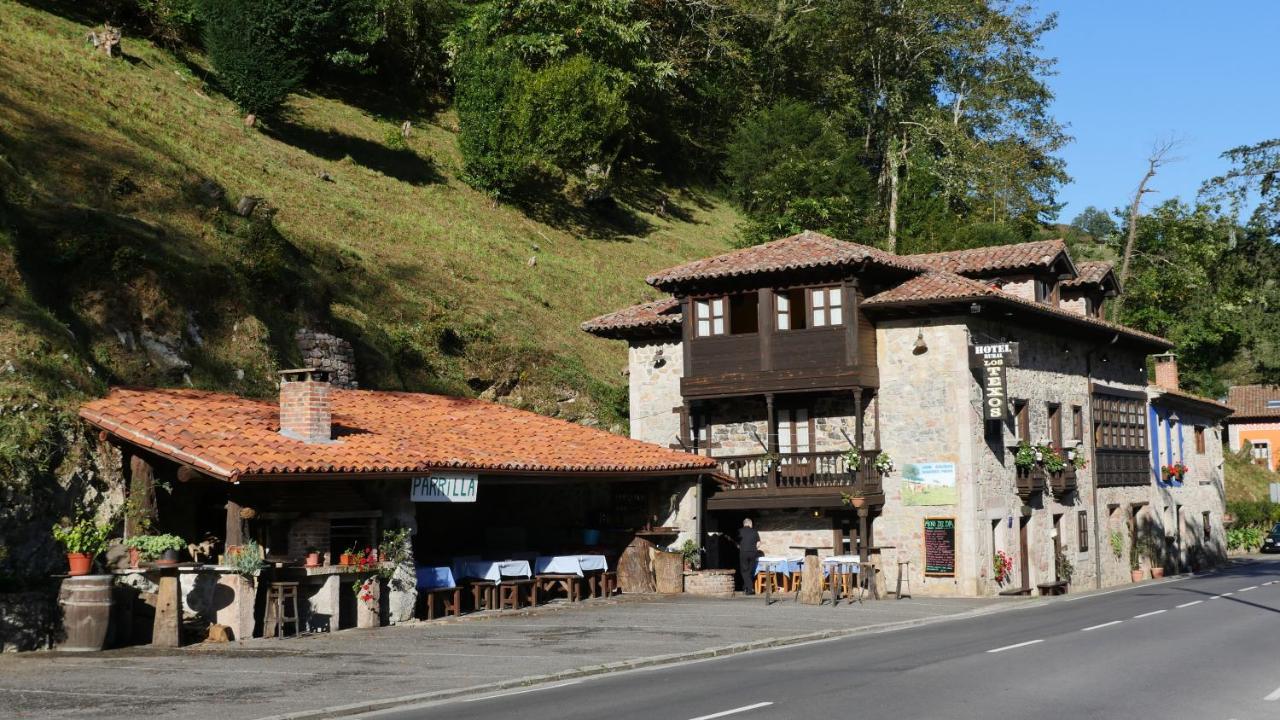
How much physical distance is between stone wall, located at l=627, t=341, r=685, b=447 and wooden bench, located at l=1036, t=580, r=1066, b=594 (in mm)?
10279

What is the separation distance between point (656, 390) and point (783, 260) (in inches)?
234

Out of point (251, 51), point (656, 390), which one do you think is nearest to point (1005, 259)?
point (656, 390)

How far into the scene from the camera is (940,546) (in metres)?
31.7

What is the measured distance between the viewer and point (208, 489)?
2314 cm

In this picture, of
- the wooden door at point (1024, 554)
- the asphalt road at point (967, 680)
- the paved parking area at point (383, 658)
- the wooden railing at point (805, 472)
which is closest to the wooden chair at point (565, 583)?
the paved parking area at point (383, 658)

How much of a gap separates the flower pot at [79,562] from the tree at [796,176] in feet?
133

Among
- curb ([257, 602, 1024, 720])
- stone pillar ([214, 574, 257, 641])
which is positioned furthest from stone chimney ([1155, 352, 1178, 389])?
stone pillar ([214, 574, 257, 641])

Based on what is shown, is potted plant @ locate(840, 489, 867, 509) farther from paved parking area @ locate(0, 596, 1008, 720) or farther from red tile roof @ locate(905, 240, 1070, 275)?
red tile roof @ locate(905, 240, 1070, 275)

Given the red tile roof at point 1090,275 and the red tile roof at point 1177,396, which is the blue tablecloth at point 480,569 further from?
the red tile roof at point 1177,396

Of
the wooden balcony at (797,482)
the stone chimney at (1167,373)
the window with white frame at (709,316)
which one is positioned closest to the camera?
the wooden balcony at (797,482)

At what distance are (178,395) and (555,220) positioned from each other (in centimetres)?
3786

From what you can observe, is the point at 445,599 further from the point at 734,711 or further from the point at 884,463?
the point at 734,711

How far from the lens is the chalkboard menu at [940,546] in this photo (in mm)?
31562

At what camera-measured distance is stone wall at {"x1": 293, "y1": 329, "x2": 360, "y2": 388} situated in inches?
1268
